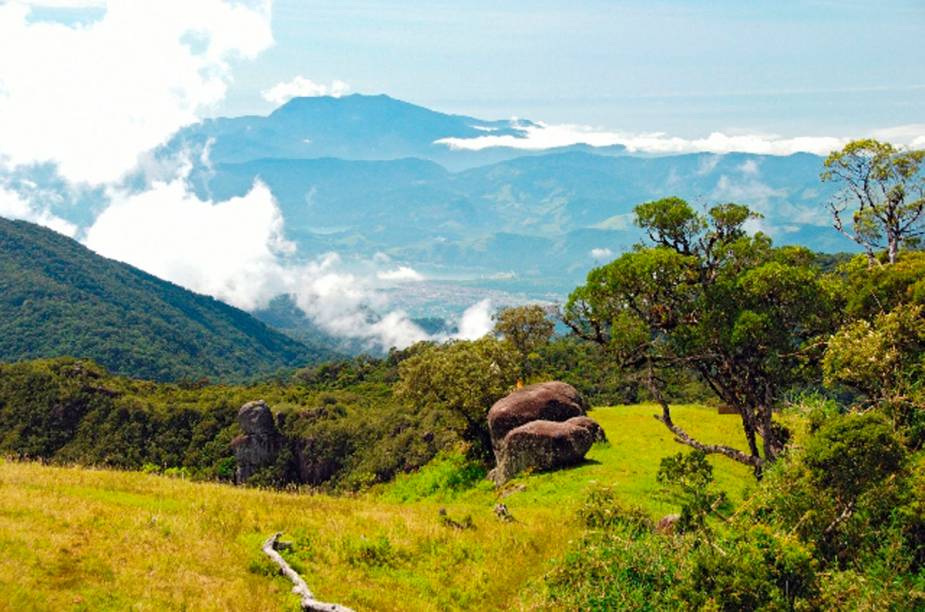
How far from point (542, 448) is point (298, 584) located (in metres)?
19.9

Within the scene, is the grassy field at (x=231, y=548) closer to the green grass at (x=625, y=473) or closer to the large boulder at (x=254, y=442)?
the green grass at (x=625, y=473)

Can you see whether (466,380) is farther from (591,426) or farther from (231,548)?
(231,548)

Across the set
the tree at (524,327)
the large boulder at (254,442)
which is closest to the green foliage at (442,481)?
the tree at (524,327)

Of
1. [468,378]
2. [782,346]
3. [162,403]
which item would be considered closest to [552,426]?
[468,378]

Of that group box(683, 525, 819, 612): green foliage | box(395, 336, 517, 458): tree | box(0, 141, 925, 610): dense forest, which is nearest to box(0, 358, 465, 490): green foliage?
box(395, 336, 517, 458): tree

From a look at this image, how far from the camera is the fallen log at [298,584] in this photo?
12.3 meters

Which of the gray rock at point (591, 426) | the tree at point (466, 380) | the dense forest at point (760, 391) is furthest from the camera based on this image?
the tree at point (466, 380)

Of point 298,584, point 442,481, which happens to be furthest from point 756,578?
point 442,481

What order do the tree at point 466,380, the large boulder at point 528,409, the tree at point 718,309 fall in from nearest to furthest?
1. the tree at point 718,309
2. the large boulder at point 528,409
3. the tree at point 466,380

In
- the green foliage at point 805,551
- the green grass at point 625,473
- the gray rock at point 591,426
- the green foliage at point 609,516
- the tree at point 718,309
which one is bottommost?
the green grass at point 625,473

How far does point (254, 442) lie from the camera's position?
86000 millimetres

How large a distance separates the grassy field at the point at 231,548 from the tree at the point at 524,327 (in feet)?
103

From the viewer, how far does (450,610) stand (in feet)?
46.4

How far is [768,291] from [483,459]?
2188cm
